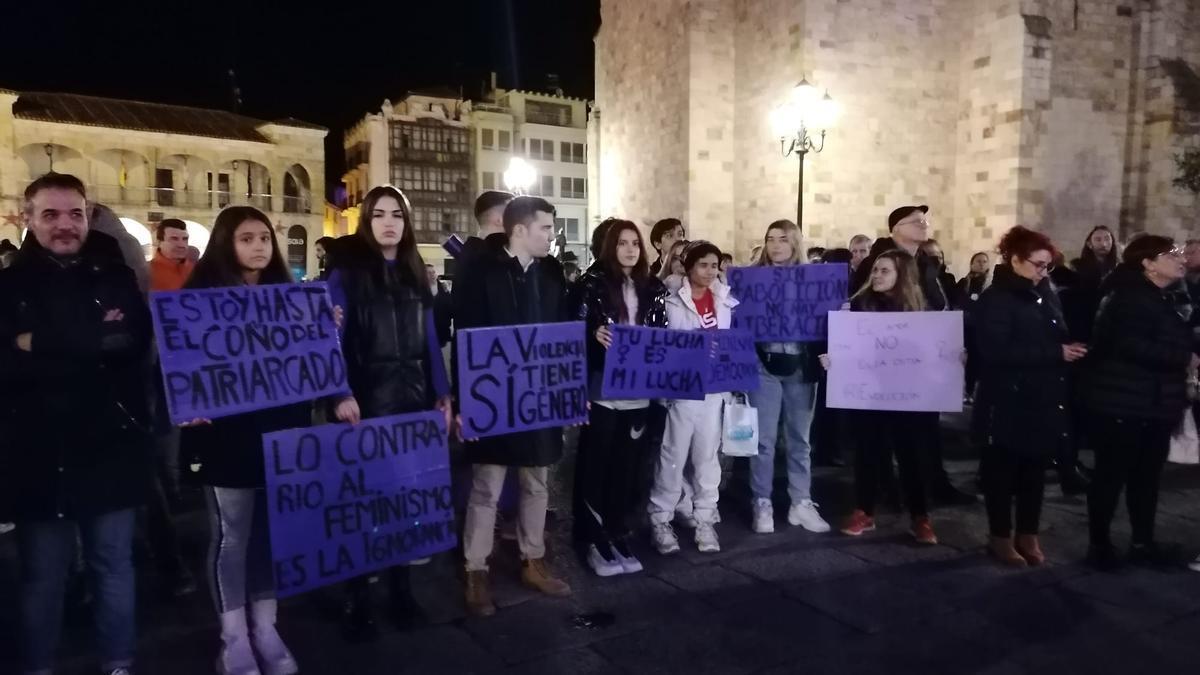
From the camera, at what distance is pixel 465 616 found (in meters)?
4.28

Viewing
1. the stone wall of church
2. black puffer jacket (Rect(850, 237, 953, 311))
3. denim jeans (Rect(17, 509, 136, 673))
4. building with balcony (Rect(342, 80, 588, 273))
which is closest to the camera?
denim jeans (Rect(17, 509, 136, 673))

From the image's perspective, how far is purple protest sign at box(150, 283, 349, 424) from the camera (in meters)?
3.43

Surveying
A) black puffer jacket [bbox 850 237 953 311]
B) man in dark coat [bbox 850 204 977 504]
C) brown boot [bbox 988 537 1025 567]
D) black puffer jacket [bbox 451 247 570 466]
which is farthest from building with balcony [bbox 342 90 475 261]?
brown boot [bbox 988 537 1025 567]

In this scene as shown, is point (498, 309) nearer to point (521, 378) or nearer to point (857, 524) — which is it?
point (521, 378)

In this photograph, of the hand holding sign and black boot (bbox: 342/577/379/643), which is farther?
black boot (bbox: 342/577/379/643)

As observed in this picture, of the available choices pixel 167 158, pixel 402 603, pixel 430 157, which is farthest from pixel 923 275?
Result: pixel 430 157

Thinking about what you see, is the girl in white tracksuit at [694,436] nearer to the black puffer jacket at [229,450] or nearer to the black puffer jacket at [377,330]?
the black puffer jacket at [377,330]

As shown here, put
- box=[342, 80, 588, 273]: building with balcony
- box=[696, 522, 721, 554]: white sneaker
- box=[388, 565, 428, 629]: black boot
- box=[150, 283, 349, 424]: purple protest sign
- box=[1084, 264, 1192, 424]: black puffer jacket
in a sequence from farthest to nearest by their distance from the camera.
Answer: box=[342, 80, 588, 273]: building with balcony
box=[696, 522, 721, 554]: white sneaker
box=[1084, 264, 1192, 424]: black puffer jacket
box=[388, 565, 428, 629]: black boot
box=[150, 283, 349, 424]: purple protest sign

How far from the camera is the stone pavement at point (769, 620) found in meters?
3.76

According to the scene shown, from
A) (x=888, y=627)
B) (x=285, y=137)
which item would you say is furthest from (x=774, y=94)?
(x=285, y=137)

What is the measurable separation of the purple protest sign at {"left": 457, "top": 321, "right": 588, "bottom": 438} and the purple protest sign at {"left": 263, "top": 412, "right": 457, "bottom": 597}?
0.24 meters

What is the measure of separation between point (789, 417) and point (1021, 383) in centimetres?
148

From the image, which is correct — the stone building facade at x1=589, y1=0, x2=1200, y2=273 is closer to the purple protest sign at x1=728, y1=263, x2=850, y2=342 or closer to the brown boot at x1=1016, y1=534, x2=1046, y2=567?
the purple protest sign at x1=728, y1=263, x2=850, y2=342

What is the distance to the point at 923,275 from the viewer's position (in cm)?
634
